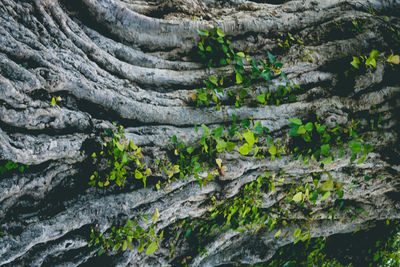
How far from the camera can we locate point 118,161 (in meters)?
1.99

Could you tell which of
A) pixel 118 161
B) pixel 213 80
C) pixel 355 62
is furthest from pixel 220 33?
pixel 118 161

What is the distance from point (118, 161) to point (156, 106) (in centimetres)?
61

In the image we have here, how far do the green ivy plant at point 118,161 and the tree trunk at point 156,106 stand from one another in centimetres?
8

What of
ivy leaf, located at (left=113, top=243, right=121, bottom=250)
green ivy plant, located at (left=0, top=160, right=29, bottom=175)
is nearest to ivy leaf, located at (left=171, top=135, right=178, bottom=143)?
ivy leaf, located at (left=113, top=243, right=121, bottom=250)

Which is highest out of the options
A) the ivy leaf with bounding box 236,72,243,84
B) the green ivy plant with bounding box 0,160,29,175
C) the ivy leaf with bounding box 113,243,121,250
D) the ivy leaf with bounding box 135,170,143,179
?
the ivy leaf with bounding box 236,72,243,84

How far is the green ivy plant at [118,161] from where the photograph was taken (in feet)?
6.41

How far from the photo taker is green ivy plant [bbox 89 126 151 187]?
1.95m

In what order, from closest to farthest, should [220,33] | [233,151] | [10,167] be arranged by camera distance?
[10,167]
[233,151]
[220,33]

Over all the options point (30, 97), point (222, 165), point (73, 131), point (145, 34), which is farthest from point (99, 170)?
point (145, 34)

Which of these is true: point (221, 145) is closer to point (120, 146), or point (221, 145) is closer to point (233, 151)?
point (233, 151)

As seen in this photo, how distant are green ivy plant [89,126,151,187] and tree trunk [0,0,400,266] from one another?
79mm

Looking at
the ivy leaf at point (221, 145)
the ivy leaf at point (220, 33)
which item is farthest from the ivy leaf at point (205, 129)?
the ivy leaf at point (220, 33)

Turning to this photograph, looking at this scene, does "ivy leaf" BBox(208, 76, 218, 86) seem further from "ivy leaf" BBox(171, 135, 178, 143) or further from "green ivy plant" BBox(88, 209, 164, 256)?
"green ivy plant" BBox(88, 209, 164, 256)

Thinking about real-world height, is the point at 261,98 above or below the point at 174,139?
above
